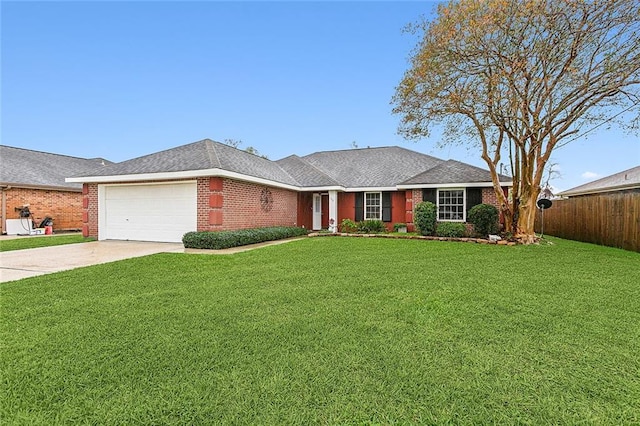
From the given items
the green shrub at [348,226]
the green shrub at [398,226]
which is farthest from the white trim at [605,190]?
the green shrub at [348,226]

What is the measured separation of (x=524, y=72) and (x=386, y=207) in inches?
337

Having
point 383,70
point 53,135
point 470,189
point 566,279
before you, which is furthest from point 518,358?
point 53,135

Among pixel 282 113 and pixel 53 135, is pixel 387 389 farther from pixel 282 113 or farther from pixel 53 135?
pixel 53 135

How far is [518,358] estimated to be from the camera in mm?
2984

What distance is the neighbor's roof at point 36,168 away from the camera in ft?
53.2

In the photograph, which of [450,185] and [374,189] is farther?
[374,189]

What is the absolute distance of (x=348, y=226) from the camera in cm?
1655

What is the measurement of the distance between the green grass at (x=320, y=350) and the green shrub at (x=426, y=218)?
837cm

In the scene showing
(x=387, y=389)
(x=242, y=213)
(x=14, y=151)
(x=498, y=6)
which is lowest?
(x=387, y=389)

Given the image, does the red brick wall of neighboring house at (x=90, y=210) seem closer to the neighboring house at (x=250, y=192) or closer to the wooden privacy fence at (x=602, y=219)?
the neighboring house at (x=250, y=192)

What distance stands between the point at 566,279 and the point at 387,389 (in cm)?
549

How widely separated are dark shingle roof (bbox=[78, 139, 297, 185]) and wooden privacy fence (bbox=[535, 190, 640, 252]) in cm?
1298

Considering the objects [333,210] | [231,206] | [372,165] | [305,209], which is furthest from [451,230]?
[231,206]

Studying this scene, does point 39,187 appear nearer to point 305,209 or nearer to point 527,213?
point 305,209
